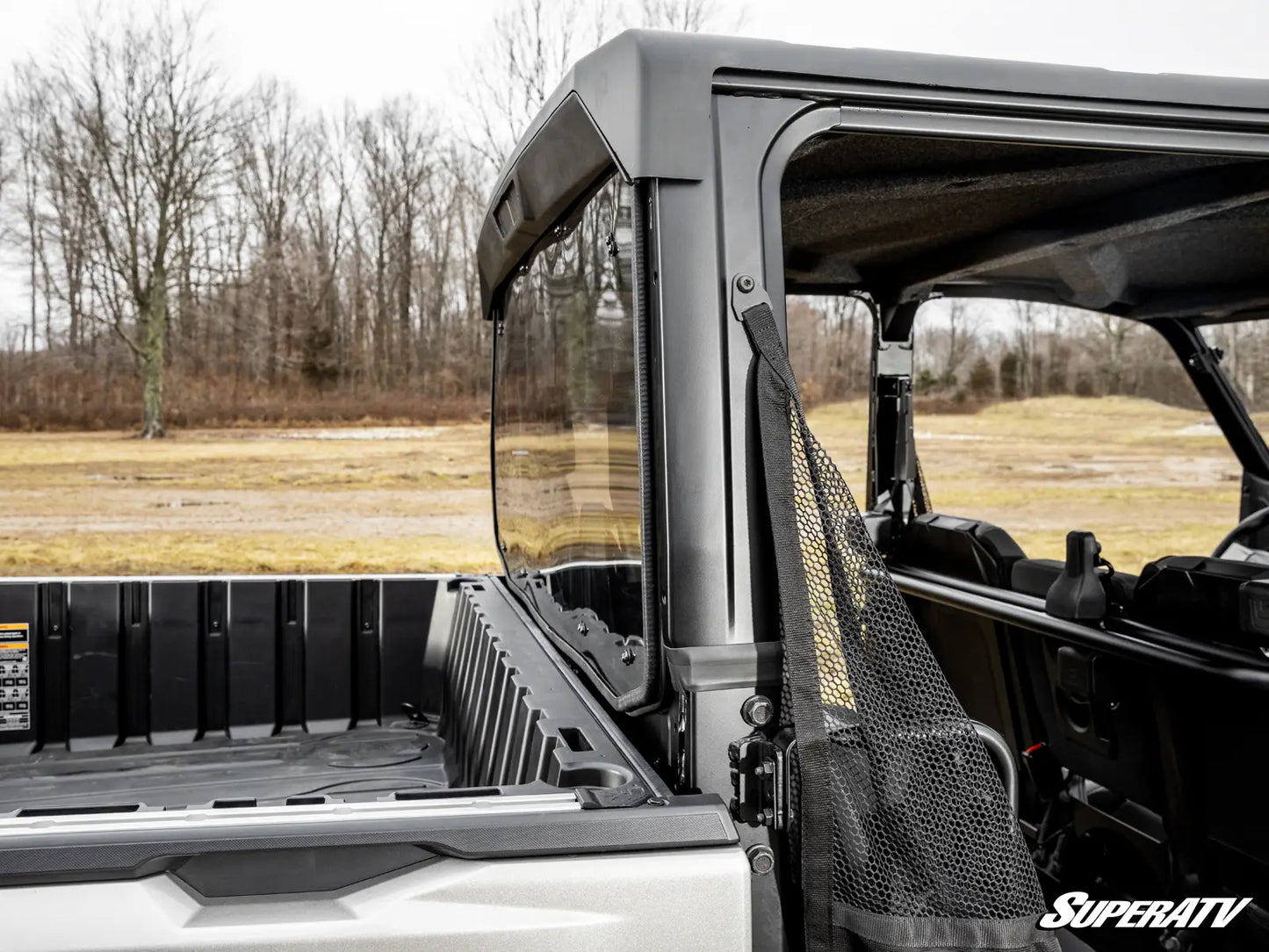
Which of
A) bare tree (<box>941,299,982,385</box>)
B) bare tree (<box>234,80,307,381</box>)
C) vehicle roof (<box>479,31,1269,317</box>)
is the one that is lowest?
vehicle roof (<box>479,31,1269,317</box>)

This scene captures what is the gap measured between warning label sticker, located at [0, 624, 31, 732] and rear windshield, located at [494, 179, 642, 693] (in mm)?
1401

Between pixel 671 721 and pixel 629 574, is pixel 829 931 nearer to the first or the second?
pixel 671 721

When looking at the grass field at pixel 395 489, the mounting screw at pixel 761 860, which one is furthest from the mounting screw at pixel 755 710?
the grass field at pixel 395 489

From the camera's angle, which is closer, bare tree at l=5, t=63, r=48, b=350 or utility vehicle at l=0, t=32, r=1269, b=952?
utility vehicle at l=0, t=32, r=1269, b=952

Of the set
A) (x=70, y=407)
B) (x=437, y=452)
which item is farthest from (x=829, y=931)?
(x=70, y=407)

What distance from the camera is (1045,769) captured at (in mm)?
3154

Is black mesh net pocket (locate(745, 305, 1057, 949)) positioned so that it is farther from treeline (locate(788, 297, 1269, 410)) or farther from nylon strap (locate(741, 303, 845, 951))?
treeline (locate(788, 297, 1269, 410))

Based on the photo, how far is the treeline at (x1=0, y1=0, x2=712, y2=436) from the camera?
43.7 feet

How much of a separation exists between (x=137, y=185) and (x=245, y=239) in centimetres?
130

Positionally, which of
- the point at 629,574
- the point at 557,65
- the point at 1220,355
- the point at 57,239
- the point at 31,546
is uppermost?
the point at 557,65

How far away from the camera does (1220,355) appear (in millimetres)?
3924

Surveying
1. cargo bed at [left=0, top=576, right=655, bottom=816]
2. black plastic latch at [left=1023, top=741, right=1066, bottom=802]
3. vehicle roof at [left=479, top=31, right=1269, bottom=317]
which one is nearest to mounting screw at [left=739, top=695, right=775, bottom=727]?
vehicle roof at [left=479, top=31, right=1269, bottom=317]

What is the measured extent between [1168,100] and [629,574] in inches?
38.9

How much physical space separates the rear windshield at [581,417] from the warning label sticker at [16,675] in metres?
1.40
